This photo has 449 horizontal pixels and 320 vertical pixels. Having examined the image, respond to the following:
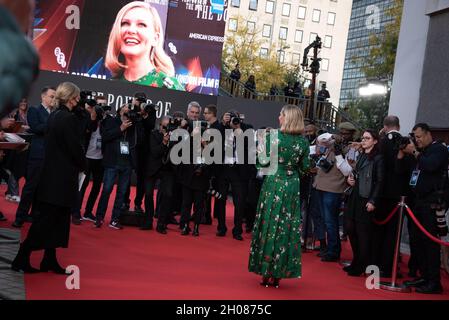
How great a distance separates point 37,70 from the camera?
4.05 feet

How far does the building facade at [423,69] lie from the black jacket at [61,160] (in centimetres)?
733

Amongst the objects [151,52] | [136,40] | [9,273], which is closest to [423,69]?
[9,273]

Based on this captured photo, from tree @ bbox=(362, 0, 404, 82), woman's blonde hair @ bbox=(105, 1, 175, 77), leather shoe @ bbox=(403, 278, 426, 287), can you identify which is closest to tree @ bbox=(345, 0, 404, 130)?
tree @ bbox=(362, 0, 404, 82)

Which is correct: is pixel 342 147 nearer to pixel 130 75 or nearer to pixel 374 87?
pixel 130 75

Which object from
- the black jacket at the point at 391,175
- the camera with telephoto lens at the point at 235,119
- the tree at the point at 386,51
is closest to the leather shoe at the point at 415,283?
the black jacket at the point at 391,175

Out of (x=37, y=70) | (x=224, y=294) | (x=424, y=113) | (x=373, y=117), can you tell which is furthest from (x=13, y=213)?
(x=373, y=117)

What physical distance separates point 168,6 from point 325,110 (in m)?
6.97

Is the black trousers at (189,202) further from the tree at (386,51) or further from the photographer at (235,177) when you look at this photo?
the tree at (386,51)

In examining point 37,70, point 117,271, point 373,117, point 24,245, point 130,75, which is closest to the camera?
point 37,70

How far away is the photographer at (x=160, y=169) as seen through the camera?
395 inches

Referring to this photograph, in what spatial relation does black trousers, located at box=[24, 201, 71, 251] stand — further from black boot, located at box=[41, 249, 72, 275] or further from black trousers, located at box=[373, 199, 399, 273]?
black trousers, located at box=[373, 199, 399, 273]

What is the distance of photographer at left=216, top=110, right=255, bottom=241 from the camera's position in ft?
33.1

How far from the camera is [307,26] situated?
8669 centimetres

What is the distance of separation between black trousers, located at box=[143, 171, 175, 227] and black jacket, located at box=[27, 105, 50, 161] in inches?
80.1
